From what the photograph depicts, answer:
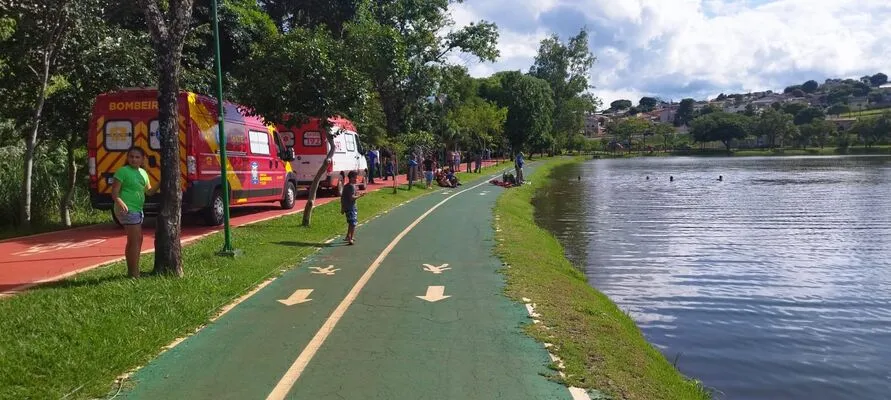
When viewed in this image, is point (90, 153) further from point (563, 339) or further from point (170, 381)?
point (563, 339)

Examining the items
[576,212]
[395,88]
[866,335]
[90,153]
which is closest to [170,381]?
[866,335]

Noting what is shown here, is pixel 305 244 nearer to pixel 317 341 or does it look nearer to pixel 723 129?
pixel 317 341

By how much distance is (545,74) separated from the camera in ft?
283

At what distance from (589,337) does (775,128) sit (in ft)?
405

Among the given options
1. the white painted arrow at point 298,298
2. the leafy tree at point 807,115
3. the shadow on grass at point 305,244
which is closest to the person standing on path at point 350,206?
the shadow on grass at point 305,244

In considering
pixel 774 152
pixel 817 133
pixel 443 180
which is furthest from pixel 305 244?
pixel 817 133

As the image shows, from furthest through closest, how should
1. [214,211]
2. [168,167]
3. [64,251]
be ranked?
[214,211] → [64,251] → [168,167]

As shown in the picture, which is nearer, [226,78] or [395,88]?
[226,78]

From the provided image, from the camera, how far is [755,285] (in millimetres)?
11500

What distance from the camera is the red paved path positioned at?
29.2 ft

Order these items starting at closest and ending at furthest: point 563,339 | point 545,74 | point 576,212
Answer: point 563,339 → point 576,212 → point 545,74

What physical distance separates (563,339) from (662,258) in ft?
28.7

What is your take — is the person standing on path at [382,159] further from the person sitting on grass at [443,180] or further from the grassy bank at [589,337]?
the grassy bank at [589,337]

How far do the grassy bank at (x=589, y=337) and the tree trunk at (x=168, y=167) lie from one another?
4.45 m
